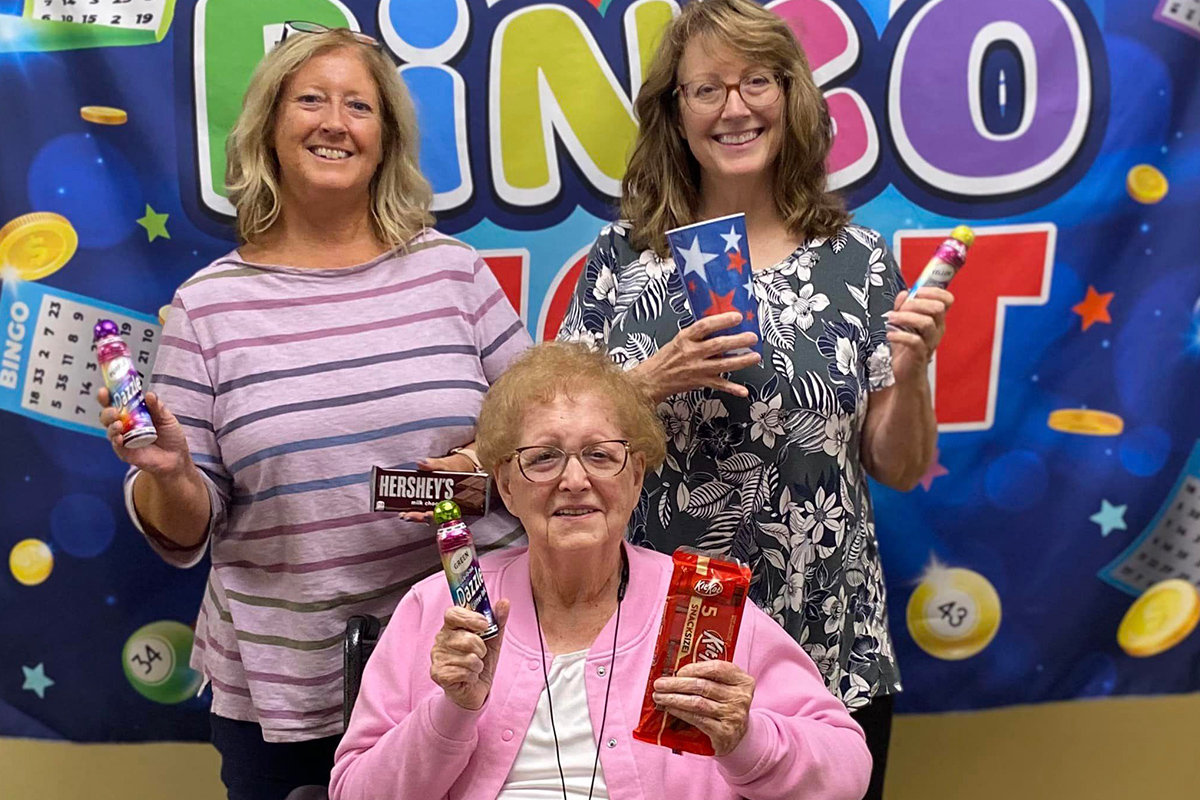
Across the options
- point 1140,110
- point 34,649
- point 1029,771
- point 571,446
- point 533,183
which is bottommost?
point 1029,771

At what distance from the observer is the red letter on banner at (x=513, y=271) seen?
232 centimetres

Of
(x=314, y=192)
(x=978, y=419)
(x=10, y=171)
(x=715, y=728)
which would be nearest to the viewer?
(x=715, y=728)

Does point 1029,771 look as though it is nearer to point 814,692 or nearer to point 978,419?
point 978,419

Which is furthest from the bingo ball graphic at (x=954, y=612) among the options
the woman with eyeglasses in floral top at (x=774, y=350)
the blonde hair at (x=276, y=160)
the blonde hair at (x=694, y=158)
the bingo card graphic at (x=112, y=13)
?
the bingo card graphic at (x=112, y=13)

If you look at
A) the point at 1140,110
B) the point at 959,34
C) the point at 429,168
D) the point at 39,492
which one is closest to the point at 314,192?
the point at 429,168

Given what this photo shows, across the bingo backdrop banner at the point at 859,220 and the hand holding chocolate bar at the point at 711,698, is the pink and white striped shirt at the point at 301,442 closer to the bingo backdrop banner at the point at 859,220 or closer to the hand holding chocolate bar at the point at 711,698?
the bingo backdrop banner at the point at 859,220

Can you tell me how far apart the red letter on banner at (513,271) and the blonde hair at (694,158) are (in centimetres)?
42

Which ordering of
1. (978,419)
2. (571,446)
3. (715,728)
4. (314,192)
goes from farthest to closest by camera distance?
(978,419) → (314,192) → (571,446) → (715,728)

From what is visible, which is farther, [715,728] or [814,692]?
[814,692]

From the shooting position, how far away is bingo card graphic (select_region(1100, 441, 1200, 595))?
2334 mm

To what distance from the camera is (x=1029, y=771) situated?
2.48 meters

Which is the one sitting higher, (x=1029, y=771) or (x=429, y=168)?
(x=429, y=168)

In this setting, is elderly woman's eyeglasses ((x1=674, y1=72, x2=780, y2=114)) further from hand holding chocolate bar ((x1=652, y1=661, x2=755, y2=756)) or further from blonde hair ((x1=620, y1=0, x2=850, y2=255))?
hand holding chocolate bar ((x1=652, y1=661, x2=755, y2=756))

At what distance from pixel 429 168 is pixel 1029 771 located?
1736mm
